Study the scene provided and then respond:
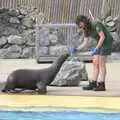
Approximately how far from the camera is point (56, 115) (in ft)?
25.8

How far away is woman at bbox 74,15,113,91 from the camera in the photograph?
9.73 meters

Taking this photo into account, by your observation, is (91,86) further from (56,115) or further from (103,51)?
(56,115)

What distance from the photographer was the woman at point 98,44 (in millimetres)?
9727

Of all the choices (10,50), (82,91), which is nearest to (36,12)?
(10,50)

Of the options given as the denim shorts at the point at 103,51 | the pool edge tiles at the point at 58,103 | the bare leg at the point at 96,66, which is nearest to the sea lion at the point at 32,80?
the pool edge tiles at the point at 58,103

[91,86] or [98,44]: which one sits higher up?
[98,44]

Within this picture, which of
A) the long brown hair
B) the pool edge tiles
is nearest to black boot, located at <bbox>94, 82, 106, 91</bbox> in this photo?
the pool edge tiles

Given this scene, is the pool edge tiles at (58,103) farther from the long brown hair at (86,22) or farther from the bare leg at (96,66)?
the long brown hair at (86,22)

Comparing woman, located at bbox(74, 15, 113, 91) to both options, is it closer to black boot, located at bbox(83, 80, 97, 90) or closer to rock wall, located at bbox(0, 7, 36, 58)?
black boot, located at bbox(83, 80, 97, 90)

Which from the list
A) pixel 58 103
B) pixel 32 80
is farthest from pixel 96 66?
pixel 58 103

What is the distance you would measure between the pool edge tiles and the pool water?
8.8 inches

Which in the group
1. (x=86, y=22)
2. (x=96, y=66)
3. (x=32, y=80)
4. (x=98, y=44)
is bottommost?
(x=32, y=80)

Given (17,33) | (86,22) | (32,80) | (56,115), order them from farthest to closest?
(17,33) → (32,80) → (86,22) → (56,115)

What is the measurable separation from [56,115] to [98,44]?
2370 millimetres
